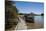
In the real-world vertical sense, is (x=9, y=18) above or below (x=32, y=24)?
above

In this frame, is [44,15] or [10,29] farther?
[44,15]

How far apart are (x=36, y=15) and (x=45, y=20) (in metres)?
0.19

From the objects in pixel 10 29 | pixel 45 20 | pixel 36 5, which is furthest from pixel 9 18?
pixel 45 20

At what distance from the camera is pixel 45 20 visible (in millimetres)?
1652

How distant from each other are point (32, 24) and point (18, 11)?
1.10 feet

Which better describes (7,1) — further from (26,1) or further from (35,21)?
(35,21)

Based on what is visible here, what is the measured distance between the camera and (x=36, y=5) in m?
1.62

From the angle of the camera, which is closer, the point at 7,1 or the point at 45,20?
the point at 7,1

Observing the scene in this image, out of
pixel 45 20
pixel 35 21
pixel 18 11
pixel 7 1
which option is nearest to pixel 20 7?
pixel 18 11

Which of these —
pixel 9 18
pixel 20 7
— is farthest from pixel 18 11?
pixel 9 18

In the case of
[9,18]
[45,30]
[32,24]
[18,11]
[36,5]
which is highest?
[36,5]

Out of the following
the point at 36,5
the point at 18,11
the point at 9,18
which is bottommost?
the point at 9,18

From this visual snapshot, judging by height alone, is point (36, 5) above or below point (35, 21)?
above

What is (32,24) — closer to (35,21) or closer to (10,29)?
(35,21)
